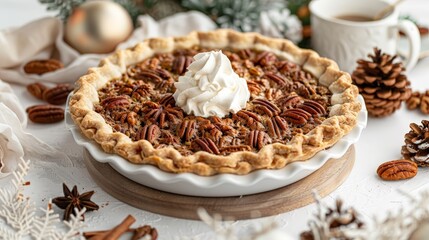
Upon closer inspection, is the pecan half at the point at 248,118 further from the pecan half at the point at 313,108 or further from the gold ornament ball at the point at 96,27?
the gold ornament ball at the point at 96,27

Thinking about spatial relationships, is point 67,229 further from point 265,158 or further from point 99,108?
point 265,158

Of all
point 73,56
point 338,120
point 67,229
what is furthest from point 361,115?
point 73,56

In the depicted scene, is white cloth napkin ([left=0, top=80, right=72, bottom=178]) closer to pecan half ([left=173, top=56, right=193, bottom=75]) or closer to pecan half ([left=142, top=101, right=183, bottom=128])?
pecan half ([left=142, top=101, right=183, bottom=128])

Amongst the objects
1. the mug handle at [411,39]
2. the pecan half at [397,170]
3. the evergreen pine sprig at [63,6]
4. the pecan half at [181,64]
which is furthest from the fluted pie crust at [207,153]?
the evergreen pine sprig at [63,6]

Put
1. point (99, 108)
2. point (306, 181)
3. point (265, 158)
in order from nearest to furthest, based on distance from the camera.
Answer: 1. point (265, 158)
2. point (306, 181)
3. point (99, 108)

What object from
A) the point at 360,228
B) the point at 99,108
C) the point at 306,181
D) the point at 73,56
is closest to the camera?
the point at 360,228
